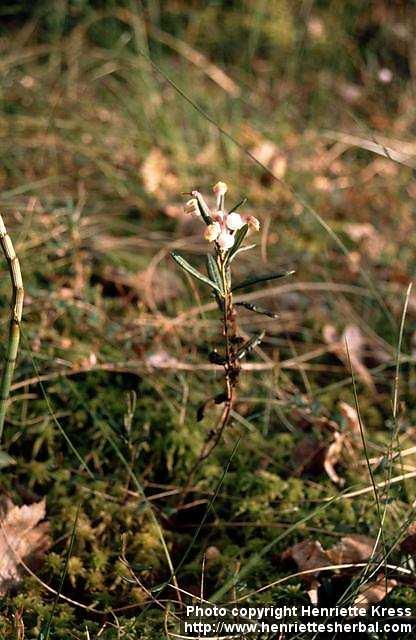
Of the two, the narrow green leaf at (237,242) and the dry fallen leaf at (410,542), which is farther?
the dry fallen leaf at (410,542)

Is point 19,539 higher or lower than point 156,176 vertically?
lower

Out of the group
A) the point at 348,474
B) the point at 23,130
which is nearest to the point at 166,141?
the point at 23,130

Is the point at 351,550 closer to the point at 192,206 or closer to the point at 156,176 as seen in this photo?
the point at 192,206

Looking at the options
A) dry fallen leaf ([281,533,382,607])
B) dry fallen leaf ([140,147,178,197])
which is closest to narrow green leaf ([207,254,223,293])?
dry fallen leaf ([281,533,382,607])

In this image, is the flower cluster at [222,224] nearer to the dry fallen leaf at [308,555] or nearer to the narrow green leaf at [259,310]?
the narrow green leaf at [259,310]

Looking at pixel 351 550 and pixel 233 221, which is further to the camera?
pixel 351 550

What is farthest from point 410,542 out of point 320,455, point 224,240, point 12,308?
point 12,308

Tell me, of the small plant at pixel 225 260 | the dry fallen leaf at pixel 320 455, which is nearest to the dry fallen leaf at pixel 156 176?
the dry fallen leaf at pixel 320 455
